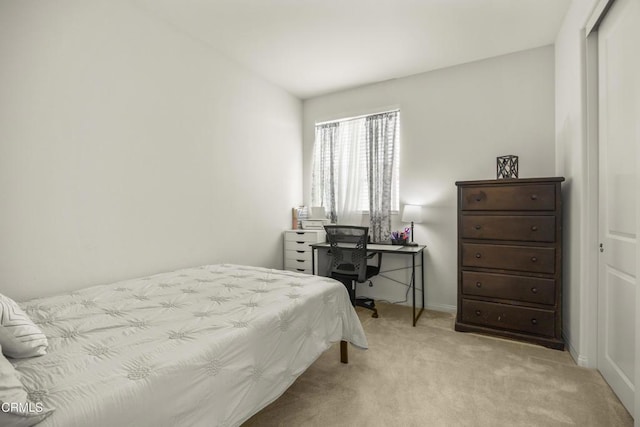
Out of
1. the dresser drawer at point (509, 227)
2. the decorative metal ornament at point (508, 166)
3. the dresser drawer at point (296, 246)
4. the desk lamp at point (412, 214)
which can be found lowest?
the dresser drawer at point (296, 246)

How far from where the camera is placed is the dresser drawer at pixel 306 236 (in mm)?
3887

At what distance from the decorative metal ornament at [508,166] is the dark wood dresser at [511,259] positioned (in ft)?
1.04

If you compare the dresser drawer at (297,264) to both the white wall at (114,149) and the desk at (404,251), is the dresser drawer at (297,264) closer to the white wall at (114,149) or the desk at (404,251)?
the desk at (404,251)

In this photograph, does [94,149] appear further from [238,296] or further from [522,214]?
[522,214]

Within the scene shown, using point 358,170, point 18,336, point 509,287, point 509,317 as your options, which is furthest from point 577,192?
point 18,336

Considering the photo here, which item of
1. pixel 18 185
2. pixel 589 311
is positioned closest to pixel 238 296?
pixel 18 185

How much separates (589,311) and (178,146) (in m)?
3.54

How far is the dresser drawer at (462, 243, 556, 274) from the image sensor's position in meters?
2.62

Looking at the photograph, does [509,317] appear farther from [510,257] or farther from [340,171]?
[340,171]

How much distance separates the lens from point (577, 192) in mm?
Answer: 2334

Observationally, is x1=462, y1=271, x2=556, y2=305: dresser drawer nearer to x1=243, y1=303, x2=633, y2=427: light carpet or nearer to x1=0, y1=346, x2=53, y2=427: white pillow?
x1=243, y1=303, x2=633, y2=427: light carpet

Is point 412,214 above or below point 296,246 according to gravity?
above

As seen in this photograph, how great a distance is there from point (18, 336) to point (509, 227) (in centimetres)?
324
